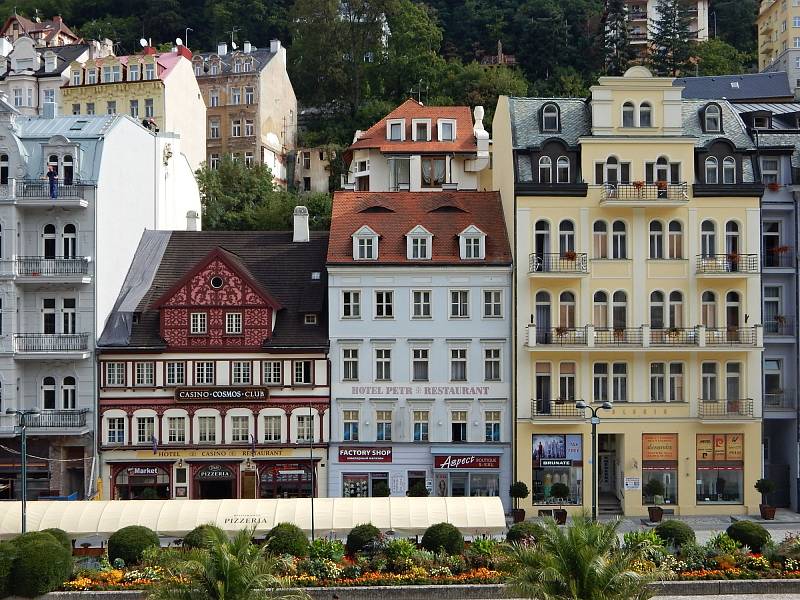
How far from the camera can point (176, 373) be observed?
168 feet

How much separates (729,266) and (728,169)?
14.6ft

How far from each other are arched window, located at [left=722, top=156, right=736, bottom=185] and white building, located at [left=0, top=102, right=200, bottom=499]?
27.7m

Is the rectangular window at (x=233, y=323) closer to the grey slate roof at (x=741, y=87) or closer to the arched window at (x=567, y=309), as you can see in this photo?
the arched window at (x=567, y=309)

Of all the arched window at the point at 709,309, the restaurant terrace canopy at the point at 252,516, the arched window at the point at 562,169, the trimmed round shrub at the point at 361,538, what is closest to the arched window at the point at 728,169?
the arched window at the point at 709,309

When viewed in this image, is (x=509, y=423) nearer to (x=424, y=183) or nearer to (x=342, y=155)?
(x=424, y=183)

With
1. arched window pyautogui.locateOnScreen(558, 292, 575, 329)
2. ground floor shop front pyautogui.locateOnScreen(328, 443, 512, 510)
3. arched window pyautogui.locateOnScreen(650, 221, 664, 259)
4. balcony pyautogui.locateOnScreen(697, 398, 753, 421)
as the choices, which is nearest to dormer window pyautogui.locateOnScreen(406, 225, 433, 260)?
arched window pyautogui.locateOnScreen(558, 292, 575, 329)

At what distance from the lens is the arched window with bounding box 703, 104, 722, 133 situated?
175 feet

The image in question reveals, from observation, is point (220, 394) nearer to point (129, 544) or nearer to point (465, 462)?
point (465, 462)

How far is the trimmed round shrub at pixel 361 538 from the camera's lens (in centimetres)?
3781

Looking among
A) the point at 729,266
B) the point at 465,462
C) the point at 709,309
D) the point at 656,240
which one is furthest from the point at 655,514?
the point at 656,240

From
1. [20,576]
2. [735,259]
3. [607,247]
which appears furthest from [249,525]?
[735,259]

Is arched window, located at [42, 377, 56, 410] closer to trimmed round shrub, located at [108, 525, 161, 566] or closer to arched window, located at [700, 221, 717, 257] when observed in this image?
trimmed round shrub, located at [108, 525, 161, 566]

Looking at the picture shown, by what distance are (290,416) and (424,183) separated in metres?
27.9

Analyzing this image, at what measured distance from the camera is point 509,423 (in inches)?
2029
